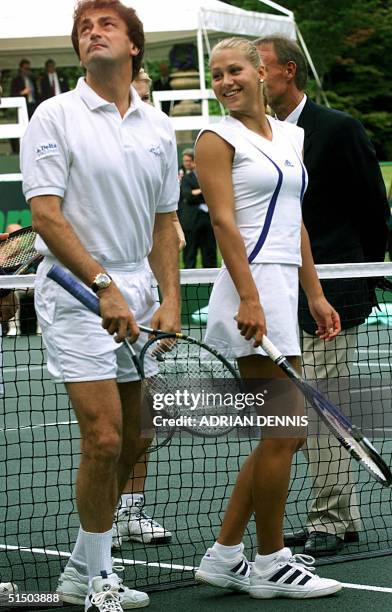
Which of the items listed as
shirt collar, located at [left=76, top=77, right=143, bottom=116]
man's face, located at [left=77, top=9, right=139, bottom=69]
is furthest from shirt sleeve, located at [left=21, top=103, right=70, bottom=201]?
man's face, located at [left=77, top=9, right=139, bottom=69]

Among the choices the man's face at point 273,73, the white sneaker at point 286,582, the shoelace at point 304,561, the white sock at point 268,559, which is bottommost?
the white sneaker at point 286,582

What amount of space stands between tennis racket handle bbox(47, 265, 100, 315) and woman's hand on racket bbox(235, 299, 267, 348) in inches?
23.0

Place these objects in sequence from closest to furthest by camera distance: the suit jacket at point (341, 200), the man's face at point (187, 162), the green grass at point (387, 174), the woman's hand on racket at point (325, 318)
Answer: the woman's hand on racket at point (325, 318)
the suit jacket at point (341, 200)
the man's face at point (187, 162)
the green grass at point (387, 174)

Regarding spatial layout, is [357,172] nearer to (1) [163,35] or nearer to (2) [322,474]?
(2) [322,474]

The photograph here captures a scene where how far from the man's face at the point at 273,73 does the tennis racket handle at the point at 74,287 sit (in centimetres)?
173

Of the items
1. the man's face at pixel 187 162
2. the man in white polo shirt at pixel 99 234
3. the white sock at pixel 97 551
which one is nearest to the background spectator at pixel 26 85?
the man's face at pixel 187 162

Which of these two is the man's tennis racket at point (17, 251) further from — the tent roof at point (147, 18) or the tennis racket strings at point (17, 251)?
the tent roof at point (147, 18)

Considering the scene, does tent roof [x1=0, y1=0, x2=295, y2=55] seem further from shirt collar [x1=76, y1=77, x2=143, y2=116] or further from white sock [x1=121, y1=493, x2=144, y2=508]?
shirt collar [x1=76, y1=77, x2=143, y2=116]

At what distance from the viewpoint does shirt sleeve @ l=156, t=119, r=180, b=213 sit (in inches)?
197

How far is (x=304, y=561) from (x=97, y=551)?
3.47 feet

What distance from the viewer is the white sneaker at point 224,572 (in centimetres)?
525

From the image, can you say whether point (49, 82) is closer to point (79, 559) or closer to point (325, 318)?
point (325, 318)

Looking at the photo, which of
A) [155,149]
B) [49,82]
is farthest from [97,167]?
[49,82]

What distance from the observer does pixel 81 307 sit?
4672 millimetres
